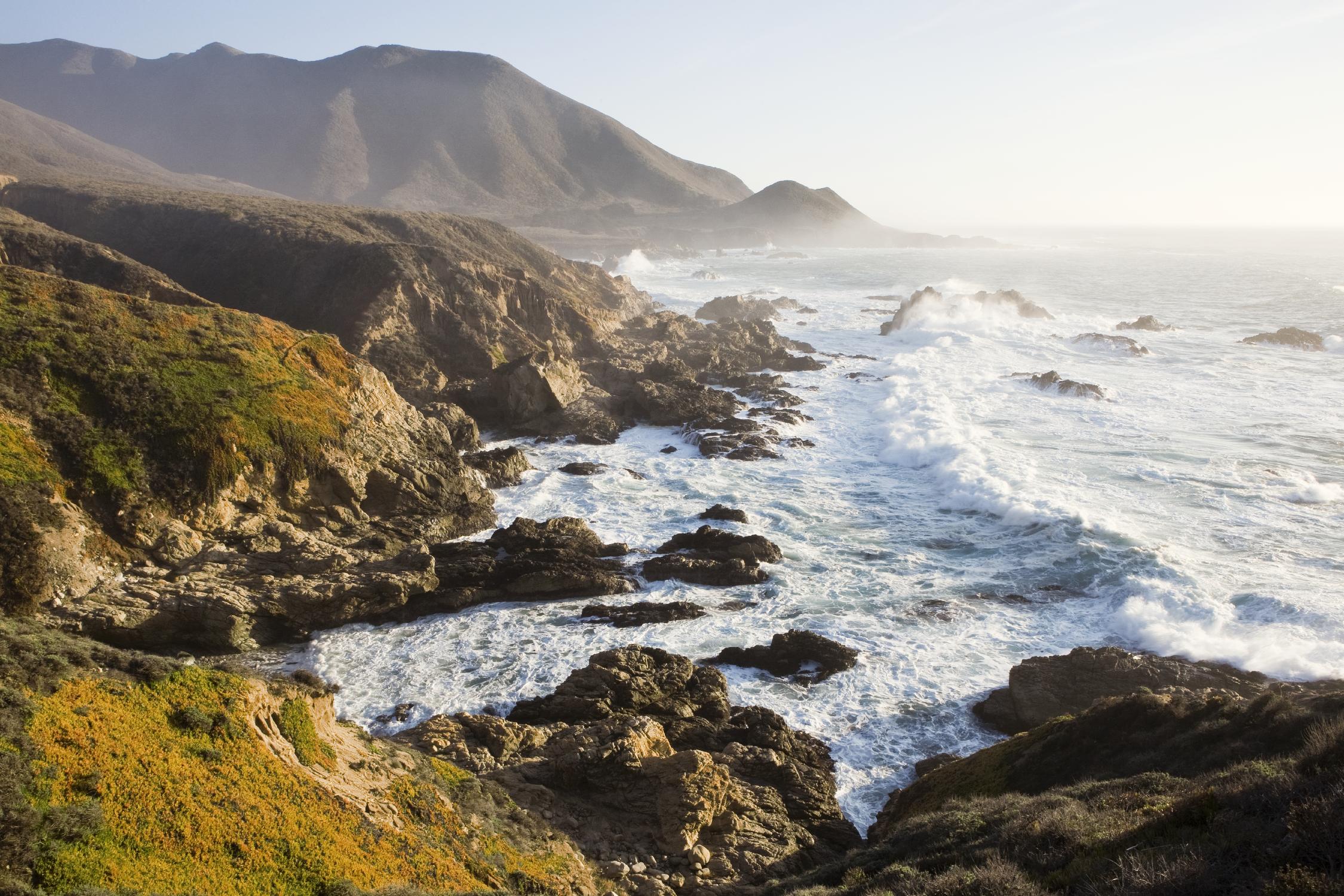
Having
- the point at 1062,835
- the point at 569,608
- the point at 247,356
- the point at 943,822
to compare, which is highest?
the point at 247,356

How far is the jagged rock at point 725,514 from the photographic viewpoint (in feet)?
80.0

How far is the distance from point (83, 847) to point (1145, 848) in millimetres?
9653

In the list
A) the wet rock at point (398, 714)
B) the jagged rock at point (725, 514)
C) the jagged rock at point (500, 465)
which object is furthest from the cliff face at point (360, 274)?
the wet rock at point (398, 714)

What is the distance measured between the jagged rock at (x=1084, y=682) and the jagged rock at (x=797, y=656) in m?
2.74

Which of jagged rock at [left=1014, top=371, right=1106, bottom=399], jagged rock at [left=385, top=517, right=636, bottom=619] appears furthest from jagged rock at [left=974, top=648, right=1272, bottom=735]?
jagged rock at [left=1014, top=371, right=1106, bottom=399]

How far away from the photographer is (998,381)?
44219mm

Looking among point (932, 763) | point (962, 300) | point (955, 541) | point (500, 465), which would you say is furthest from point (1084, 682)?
point (962, 300)

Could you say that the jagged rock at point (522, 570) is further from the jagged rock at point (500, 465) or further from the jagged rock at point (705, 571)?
the jagged rock at point (500, 465)

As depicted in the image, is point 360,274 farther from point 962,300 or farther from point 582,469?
point 962,300

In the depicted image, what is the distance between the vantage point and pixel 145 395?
67.4 ft

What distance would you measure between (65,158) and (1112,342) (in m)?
111

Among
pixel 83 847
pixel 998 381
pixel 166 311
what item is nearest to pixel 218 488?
pixel 166 311

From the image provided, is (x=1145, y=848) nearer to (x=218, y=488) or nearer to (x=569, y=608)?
(x=569, y=608)

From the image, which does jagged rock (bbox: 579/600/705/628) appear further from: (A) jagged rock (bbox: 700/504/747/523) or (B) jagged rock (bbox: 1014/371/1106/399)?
(B) jagged rock (bbox: 1014/371/1106/399)
